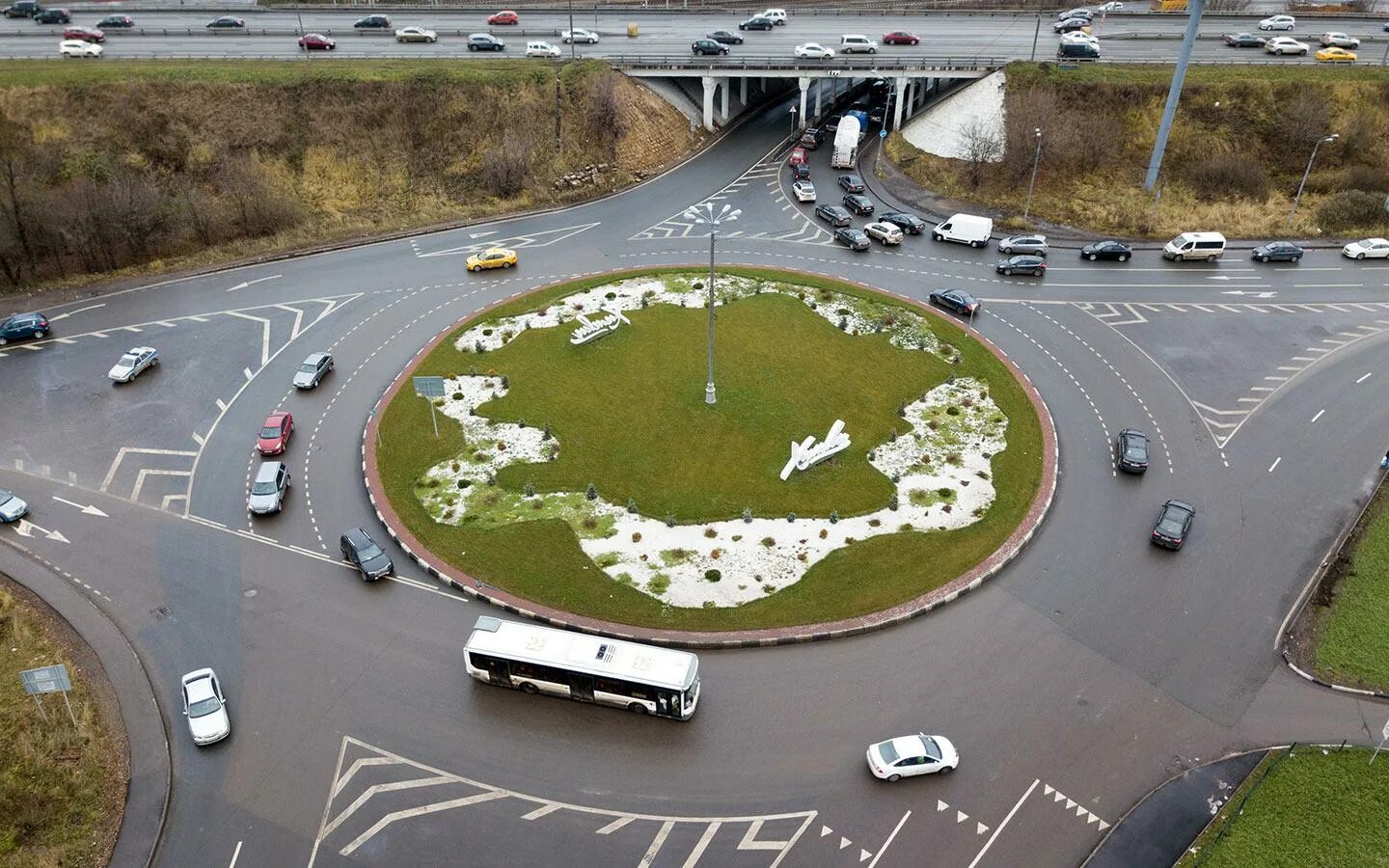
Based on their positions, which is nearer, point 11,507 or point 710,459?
point 11,507

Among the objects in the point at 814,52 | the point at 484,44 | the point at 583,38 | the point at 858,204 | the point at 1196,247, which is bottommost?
the point at 1196,247

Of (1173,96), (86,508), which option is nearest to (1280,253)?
(1173,96)

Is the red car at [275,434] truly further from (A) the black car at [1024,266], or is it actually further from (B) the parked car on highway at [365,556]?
(A) the black car at [1024,266]

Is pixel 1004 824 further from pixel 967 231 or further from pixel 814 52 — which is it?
pixel 814 52

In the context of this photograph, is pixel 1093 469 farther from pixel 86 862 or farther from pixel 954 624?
pixel 86 862

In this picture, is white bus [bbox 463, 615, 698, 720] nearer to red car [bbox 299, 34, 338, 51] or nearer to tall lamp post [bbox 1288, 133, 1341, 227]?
tall lamp post [bbox 1288, 133, 1341, 227]

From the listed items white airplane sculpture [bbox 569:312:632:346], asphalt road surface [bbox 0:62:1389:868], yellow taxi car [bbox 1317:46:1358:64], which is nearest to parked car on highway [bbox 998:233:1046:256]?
asphalt road surface [bbox 0:62:1389:868]

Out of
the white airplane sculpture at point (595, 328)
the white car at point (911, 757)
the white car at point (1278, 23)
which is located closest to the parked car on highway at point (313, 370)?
the white airplane sculpture at point (595, 328)
